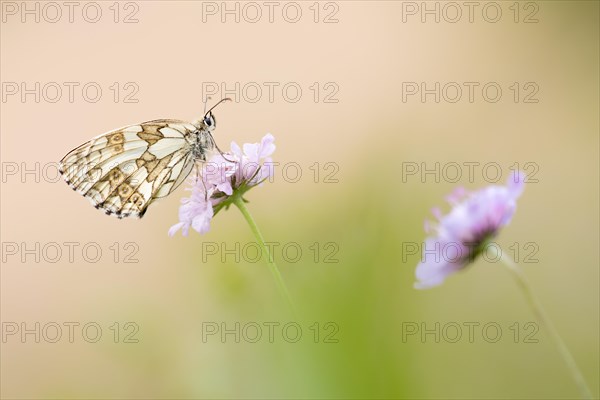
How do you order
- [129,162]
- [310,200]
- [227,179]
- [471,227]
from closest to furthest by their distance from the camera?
[471,227]
[310,200]
[227,179]
[129,162]

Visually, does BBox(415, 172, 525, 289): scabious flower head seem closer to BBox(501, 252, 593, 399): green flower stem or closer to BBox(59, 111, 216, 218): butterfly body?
BBox(501, 252, 593, 399): green flower stem

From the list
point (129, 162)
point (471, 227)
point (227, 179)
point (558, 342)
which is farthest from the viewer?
point (129, 162)

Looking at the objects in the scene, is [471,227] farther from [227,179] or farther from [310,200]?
[227,179]

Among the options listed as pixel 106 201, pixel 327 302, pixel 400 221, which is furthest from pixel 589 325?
pixel 327 302

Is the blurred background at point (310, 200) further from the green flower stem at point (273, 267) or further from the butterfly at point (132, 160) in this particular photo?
the butterfly at point (132, 160)

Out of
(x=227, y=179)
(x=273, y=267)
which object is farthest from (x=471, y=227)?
(x=227, y=179)

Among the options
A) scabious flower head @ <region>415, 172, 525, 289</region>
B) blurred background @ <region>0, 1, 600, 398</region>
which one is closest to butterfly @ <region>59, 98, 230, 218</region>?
blurred background @ <region>0, 1, 600, 398</region>

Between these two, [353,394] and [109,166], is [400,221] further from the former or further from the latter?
[109,166]
